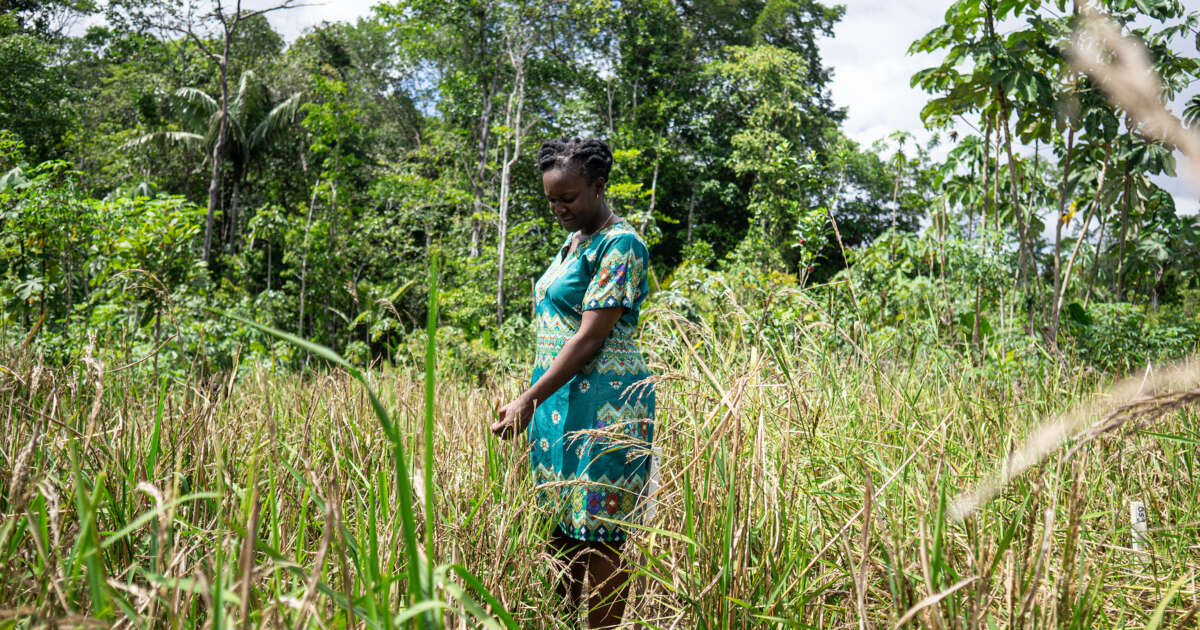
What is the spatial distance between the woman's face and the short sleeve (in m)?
0.13

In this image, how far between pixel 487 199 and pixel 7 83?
10.6 meters

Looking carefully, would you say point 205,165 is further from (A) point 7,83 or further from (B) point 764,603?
(B) point 764,603

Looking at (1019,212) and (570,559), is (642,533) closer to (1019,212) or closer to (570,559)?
(570,559)

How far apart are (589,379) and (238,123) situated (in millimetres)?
18089

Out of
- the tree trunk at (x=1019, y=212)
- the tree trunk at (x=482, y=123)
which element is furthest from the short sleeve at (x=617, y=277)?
the tree trunk at (x=482, y=123)

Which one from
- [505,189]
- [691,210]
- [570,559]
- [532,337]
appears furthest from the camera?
[691,210]

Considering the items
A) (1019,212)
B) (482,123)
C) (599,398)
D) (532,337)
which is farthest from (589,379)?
(482,123)

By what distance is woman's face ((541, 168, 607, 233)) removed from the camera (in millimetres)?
1711

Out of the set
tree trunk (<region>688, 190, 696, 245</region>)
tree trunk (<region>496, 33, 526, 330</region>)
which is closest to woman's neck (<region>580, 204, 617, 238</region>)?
tree trunk (<region>496, 33, 526, 330</region>)

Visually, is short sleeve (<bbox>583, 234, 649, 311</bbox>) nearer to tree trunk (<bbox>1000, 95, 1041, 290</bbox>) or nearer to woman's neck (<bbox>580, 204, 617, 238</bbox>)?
woman's neck (<bbox>580, 204, 617, 238</bbox>)

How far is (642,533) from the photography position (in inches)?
59.2

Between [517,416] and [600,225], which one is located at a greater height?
[600,225]

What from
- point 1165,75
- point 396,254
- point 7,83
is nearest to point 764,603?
point 1165,75

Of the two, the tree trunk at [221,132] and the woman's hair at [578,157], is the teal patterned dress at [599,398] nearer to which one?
the woman's hair at [578,157]
